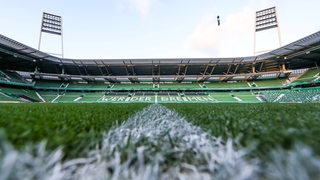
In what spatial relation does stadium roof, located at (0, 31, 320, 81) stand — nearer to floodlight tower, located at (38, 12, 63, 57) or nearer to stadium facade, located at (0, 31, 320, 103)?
stadium facade, located at (0, 31, 320, 103)

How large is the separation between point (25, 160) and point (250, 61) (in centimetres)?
3448

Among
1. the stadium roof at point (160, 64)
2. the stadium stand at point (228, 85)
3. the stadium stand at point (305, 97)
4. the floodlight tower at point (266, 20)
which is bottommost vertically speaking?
the stadium stand at point (305, 97)

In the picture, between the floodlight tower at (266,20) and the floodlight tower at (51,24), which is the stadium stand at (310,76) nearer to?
the floodlight tower at (266,20)

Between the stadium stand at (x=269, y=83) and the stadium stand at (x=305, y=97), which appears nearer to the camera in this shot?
the stadium stand at (x=305, y=97)

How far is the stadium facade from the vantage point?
27.5 meters

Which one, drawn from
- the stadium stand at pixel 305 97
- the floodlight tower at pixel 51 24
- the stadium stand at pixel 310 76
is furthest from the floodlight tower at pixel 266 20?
the floodlight tower at pixel 51 24

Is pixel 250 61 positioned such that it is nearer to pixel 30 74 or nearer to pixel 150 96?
pixel 150 96

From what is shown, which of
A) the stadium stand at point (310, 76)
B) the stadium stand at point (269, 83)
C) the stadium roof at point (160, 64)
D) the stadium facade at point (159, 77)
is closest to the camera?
the stadium roof at point (160, 64)

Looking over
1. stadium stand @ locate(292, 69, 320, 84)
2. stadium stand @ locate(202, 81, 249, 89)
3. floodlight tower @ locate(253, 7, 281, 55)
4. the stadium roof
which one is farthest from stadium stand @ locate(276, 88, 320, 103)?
floodlight tower @ locate(253, 7, 281, 55)

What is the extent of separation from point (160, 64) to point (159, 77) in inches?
155

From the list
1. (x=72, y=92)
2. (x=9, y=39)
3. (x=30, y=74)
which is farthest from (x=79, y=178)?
(x=30, y=74)

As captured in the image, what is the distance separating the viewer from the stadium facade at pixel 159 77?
27.5 meters

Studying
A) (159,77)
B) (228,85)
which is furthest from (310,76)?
(159,77)

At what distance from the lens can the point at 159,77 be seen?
118ft
